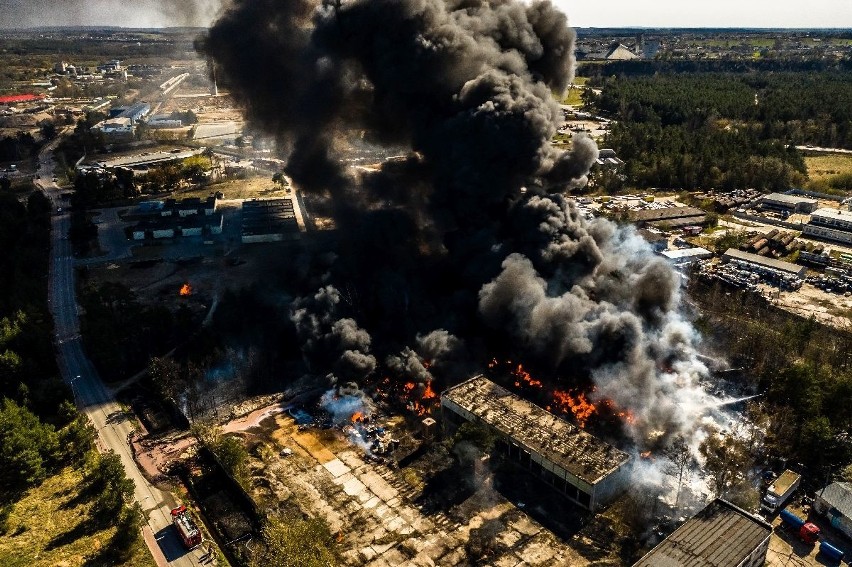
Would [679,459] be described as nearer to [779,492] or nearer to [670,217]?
[779,492]

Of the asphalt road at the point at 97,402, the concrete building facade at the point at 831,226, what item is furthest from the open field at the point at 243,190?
the concrete building facade at the point at 831,226

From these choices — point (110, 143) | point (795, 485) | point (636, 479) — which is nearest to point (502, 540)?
point (636, 479)

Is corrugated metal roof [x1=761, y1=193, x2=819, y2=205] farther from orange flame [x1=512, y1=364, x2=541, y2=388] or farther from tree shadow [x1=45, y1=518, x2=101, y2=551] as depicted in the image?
tree shadow [x1=45, y1=518, x2=101, y2=551]

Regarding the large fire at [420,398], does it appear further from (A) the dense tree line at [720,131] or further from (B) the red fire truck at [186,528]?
(A) the dense tree line at [720,131]

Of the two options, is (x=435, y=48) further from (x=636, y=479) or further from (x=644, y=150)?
(x=644, y=150)

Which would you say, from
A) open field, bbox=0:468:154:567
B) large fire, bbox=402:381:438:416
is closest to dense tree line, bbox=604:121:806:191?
large fire, bbox=402:381:438:416

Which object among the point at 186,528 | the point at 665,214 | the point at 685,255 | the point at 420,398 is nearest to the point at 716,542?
the point at 420,398
